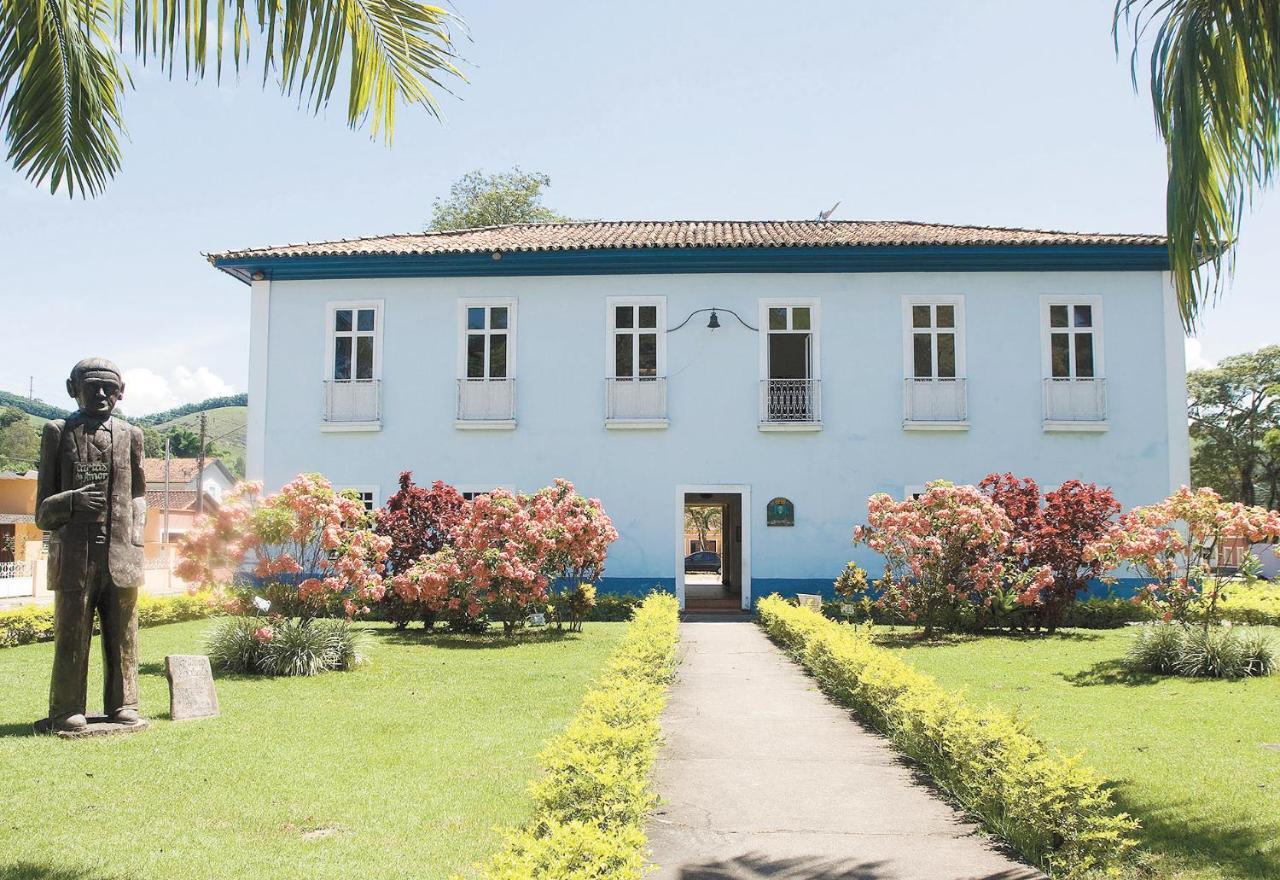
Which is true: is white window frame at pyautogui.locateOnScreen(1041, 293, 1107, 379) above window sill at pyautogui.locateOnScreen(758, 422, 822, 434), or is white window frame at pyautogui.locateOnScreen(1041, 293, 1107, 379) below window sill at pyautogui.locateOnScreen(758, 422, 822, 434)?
above

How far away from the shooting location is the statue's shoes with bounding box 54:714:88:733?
729 centimetres

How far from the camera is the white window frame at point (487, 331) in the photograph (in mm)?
19062

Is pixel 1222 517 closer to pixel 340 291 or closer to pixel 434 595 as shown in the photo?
pixel 434 595

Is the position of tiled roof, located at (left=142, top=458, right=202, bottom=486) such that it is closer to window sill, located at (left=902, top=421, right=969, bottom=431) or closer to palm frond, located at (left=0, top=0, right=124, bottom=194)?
window sill, located at (left=902, top=421, right=969, bottom=431)

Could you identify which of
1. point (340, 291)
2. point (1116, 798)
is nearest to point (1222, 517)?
point (1116, 798)

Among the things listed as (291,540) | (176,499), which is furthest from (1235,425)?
(176,499)

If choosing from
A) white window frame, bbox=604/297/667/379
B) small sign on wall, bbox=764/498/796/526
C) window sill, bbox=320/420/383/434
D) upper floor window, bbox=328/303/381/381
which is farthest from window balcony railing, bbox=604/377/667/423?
upper floor window, bbox=328/303/381/381

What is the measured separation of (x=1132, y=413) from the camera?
60.4 ft

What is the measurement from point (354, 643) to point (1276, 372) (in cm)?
4569

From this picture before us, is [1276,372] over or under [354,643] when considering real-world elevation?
over

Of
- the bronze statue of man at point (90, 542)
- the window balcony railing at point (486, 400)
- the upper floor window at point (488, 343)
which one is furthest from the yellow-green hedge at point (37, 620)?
the bronze statue of man at point (90, 542)

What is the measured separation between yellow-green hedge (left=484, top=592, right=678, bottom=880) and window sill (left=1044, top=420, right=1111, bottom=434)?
513 inches

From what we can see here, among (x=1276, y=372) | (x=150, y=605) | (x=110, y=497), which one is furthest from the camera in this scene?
(x=1276, y=372)

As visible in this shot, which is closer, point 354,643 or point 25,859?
point 25,859
